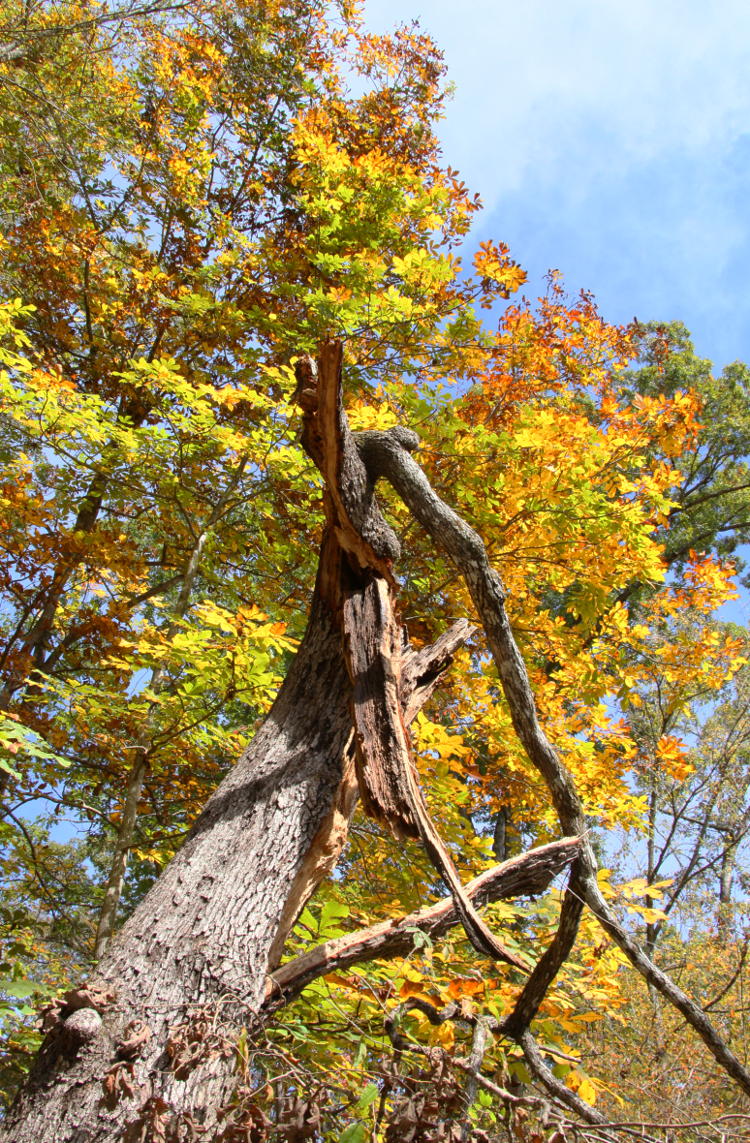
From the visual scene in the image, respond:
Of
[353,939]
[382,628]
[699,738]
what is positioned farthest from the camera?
[699,738]

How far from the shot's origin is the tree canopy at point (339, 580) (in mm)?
1974

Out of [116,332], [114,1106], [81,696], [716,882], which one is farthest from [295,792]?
[716,882]

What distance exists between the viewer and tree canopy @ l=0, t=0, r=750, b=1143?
197cm

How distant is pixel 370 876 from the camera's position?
4.85m

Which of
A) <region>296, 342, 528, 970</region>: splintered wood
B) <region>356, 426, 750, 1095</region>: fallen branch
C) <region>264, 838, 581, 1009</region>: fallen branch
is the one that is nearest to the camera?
<region>356, 426, 750, 1095</region>: fallen branch

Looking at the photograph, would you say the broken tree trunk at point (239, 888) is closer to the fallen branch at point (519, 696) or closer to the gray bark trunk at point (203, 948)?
the gray bark trunk at point (203, 948)

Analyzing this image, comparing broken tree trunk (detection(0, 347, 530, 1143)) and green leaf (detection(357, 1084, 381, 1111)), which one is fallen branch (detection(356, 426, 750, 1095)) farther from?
green leaf (detection(357, 1084, 381, 1111))

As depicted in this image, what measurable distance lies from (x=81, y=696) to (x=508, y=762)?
2846 millimetres

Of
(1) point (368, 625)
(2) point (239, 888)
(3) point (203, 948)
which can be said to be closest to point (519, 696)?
(1) point (368, 625)

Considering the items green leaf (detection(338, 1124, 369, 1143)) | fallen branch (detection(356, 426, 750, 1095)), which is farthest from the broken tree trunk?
green leaf (detection(338, 1124, 369, 1143))

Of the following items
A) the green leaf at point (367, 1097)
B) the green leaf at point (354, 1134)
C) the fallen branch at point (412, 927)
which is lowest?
the green leaf at point (354, 1134)

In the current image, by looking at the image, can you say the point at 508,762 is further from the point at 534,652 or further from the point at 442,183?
the point at 442,183

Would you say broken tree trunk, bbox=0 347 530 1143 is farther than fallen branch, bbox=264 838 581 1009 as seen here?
No

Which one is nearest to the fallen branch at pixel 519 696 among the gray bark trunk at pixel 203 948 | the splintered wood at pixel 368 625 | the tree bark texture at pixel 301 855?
→ the tree bark texture at pixel 301 855
